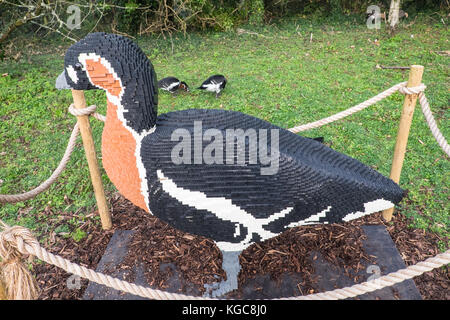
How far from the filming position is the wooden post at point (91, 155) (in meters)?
2.56

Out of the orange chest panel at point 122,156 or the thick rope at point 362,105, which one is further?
the thick rope at point 362,105

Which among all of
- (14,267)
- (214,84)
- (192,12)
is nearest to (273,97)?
(214,84)

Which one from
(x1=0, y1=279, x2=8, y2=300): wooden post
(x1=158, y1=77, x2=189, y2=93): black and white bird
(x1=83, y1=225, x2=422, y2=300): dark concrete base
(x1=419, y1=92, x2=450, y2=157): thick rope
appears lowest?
(x1=83, y1=225, x2=422, y2=300): dark concrete base

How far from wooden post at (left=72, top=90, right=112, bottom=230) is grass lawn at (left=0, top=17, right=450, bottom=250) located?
28cm

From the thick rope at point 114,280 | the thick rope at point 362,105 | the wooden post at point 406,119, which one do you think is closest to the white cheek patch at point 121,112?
the thick rope at point 114,280

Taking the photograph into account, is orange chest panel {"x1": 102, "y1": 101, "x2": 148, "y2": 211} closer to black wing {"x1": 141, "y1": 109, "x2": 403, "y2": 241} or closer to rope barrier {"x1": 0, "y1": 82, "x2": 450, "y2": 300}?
black wing {"x1": 141, "y1": 109, "x2": 403, "y2": 241}

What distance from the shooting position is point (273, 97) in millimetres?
5566

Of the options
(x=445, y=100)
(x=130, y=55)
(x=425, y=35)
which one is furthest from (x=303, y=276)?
(x=425, y=35)

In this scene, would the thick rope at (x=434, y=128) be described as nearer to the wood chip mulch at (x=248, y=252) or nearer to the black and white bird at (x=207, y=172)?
the black and white bird at (x=207, y=172)

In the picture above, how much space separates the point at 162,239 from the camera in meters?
2.96

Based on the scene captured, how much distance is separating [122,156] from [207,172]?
534 mm

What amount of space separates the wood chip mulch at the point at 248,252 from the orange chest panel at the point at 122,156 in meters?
0.78

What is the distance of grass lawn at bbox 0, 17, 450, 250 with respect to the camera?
3.59 meters

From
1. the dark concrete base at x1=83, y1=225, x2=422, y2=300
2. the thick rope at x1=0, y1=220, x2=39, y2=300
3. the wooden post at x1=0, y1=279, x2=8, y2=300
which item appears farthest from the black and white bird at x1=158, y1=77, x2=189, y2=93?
the wooden post at x1=0, y1=279, x2=8, y2=300
